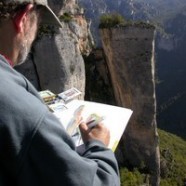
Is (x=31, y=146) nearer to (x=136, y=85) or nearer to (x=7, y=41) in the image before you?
(x=7, y=41)

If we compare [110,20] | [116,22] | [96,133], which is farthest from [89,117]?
A: [110,20]

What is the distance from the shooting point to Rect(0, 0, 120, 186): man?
1702 millimetres

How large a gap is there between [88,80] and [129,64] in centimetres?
227

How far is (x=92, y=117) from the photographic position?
118 inches

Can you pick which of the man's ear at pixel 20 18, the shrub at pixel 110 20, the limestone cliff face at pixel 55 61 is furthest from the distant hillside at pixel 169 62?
the man's ear at pixel 20 18

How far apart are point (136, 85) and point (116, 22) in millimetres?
2454

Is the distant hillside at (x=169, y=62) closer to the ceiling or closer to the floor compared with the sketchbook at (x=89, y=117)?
closer to the floor

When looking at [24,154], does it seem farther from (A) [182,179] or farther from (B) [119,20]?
(A) [182,179]

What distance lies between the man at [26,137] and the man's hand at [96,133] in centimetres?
44

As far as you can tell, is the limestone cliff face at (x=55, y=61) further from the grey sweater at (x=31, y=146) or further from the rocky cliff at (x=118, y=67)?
the grey sweater at (x=31, y=146)

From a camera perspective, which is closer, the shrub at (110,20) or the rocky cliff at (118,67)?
the rocky cliff at (118,67)

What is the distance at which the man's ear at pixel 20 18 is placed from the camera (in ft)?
6.35

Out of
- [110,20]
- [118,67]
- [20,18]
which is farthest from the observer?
[110,20]

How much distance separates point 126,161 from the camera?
1819 centimetres
